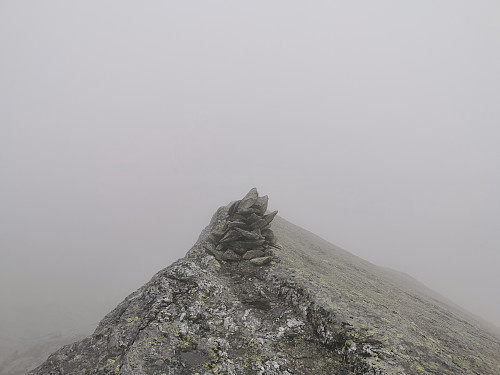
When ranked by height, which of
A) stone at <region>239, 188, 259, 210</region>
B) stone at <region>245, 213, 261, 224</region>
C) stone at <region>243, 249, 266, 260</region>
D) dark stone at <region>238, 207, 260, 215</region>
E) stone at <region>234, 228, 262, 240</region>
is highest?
stone at <region>239, 188, 259, 210</region>

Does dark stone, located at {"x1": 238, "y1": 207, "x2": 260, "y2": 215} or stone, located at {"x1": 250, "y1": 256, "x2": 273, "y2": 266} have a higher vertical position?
dark stone, located at {"x1": 238, "y1": 207, "x2": 260, "y2": 215}

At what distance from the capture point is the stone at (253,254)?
13891 millimetres

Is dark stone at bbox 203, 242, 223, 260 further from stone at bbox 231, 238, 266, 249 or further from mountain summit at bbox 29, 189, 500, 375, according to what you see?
stone at bbox 231, 238, 266, 249

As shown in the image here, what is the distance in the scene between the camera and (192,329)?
9.04 m

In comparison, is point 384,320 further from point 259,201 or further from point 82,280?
point 82,280

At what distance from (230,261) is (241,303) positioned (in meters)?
3.15

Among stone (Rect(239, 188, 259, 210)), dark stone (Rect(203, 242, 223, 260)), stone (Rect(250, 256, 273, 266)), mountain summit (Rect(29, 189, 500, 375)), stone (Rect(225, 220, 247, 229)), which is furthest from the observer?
stone (Rect(239, 188, 259, 210))

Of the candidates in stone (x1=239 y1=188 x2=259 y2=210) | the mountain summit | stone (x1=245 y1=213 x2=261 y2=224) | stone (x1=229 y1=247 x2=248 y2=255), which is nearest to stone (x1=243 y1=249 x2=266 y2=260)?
stone (x1=229 y1=247 x2=248 y2=255)

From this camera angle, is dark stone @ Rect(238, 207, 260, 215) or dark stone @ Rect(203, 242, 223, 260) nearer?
dark stone @ Rect(203, 242, 223, 260)

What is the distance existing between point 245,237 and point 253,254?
1.19 m

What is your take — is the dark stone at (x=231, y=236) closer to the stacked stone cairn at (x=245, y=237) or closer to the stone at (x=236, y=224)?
the stacked stone cairn at (x=245, y=237)

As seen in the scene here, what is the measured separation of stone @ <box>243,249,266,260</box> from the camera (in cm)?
1389

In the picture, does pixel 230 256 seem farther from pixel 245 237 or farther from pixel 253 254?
pixel 245 237

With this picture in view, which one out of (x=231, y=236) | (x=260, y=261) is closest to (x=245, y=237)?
(x=231, y=236)
